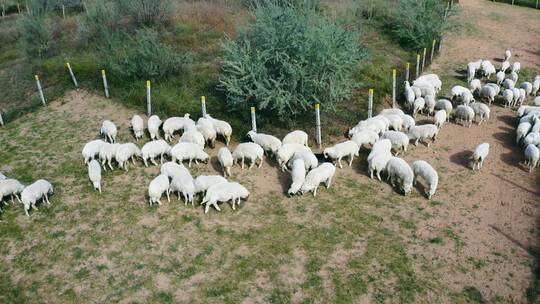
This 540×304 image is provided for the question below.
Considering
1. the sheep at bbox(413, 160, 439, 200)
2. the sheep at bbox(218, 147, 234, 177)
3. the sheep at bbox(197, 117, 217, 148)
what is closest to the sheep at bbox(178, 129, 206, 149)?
the sheep at bbox(197, 117, 217, 148)

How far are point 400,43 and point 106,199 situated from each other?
56.2 ft

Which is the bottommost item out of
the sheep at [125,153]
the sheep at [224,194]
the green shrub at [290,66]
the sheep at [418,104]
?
the sheep at [224,194]

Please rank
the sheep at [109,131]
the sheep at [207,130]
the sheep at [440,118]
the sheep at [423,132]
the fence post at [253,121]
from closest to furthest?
the sheep at [423,132] → the sheep at [207,130] → the fence post at [253,121] → the sheep at [109,131] → the sheep at [440,118]

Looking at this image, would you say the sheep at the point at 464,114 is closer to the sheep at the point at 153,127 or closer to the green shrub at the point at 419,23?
the green shrub at the point at 419,23

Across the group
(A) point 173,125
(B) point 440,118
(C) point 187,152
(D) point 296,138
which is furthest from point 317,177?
(B) point 440,118

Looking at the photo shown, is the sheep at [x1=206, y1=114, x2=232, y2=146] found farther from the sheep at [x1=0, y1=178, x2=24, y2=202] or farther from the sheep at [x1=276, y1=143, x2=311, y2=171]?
the sheep at [x1=0, y1=178, x2=24, y2=202]

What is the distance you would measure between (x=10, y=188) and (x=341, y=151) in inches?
362

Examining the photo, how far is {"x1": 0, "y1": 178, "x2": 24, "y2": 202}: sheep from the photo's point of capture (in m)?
12.2

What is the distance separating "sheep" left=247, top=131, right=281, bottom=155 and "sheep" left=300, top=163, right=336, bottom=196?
1880 millimetres

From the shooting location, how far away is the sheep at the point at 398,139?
46.6 feet

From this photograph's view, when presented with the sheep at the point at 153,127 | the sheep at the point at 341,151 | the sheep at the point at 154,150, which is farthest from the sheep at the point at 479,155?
the sheep at the point at 153,127

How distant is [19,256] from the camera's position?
34.6ft

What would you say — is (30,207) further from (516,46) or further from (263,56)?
(516,46)

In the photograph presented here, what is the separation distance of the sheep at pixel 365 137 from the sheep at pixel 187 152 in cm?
463
